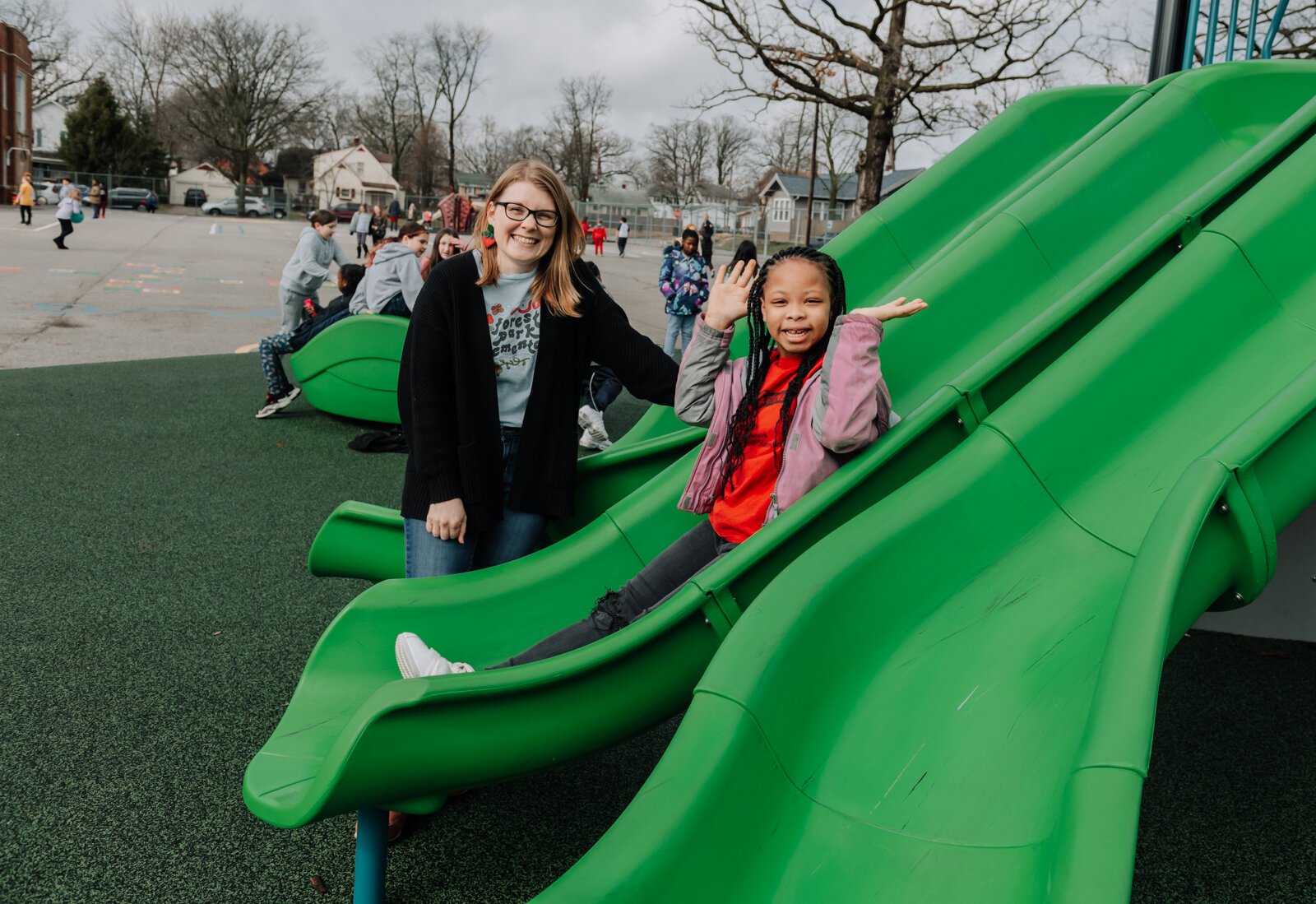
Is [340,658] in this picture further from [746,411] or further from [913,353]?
[913,353]

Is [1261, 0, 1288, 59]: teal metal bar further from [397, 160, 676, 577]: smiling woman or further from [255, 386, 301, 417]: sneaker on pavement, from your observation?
[255, 386, 301, 417]: sneaker on pavement

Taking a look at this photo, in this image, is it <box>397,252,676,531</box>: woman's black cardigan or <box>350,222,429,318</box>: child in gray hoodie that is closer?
<box>397,252,676,531</box>: woman's black cardigan

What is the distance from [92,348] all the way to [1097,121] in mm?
9608

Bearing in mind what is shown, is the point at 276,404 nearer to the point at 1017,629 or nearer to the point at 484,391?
the point at 484,391

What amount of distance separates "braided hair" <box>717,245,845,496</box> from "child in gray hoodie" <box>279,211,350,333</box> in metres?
6.61

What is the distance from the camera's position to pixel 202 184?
216 feet

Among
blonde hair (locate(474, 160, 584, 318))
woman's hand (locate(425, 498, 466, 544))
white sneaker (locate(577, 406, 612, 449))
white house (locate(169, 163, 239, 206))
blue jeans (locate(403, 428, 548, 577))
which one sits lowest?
white sneaker (locate(577, 406, 612, 449))

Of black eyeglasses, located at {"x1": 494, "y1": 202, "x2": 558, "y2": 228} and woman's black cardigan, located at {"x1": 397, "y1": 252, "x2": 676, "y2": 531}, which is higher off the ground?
black eyeglasses, located at {"x1": 494, "y1": 202, "x2": 558, "y2": 228}

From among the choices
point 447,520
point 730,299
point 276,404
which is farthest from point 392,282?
point 730,299

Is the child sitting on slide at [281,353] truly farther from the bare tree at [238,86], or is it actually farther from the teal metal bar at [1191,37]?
the bare tree at [238,86]

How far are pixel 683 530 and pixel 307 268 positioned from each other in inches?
251

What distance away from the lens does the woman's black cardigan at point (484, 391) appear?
2852 millimetres

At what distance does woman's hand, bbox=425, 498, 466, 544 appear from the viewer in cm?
291

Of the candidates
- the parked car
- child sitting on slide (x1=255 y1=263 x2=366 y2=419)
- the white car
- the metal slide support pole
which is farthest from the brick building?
the metal slide support pole
